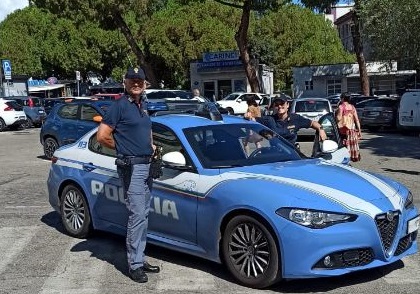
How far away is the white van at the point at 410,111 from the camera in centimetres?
2266

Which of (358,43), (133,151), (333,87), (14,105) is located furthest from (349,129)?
(333,87)

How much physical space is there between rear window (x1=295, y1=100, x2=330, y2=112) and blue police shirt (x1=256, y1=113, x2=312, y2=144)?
12.7m

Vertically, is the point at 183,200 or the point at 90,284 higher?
the point at 183,200

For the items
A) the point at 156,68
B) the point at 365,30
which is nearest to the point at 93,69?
the point at 156,68

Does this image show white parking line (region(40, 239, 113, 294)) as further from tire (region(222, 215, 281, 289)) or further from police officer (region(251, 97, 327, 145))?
police officer (region(251, 97, 327, 145))

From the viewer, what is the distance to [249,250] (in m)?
5.48

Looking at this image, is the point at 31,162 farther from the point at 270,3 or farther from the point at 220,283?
the point at 270,3

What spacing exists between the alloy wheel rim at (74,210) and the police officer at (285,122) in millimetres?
2805

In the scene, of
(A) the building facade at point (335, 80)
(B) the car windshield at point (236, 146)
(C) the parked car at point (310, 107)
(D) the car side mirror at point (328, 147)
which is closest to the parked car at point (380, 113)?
(C) the parked car at point (310, 107)

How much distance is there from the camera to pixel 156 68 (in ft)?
185

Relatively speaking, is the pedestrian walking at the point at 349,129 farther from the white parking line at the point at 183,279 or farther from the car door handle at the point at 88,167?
the white parking line at the point at 183,279

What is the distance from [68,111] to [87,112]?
29.3 inches

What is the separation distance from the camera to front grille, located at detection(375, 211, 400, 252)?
5289 mm

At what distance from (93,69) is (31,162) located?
47630mm
